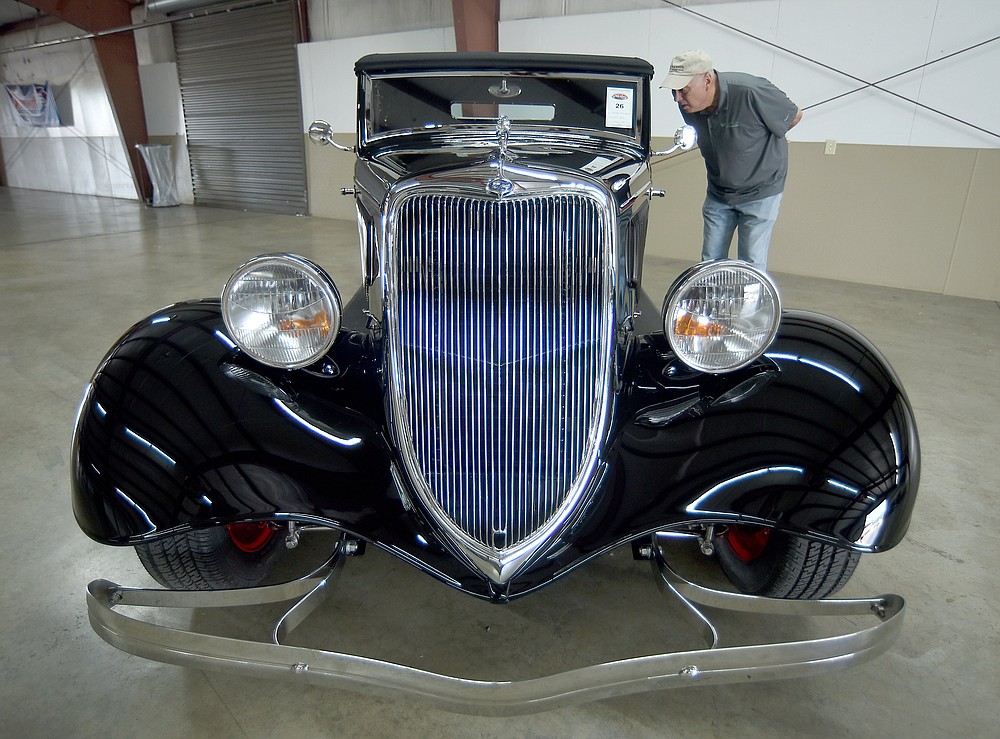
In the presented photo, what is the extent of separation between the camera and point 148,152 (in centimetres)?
1081

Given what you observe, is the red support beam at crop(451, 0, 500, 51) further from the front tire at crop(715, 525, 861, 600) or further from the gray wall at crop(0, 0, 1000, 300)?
the front tire at crop(715, 525, 861, 600)

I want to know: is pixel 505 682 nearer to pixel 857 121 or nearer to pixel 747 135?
pixel 747 135

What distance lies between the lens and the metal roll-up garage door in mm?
9570

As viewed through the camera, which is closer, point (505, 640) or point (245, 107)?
point (505, 640)

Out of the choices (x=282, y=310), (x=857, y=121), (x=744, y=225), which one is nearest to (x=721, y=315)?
(x=282, y=310)

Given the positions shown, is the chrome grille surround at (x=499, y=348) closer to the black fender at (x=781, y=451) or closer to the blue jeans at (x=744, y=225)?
the black fender at (x=781, y=451)

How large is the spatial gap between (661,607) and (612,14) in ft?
19.7

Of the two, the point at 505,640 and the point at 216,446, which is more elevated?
the point at 216,446

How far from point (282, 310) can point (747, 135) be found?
2848 mm

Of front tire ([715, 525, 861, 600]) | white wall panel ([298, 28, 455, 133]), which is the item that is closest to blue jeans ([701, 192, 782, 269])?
front tire ([715, 525, 861, 600])

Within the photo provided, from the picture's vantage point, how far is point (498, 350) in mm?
1429

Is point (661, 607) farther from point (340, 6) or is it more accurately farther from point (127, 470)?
point (340, 6)

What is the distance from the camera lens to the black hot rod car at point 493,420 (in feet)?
4.56

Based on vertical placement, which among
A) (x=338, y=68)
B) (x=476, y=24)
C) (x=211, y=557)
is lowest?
(x=211, y=557)
